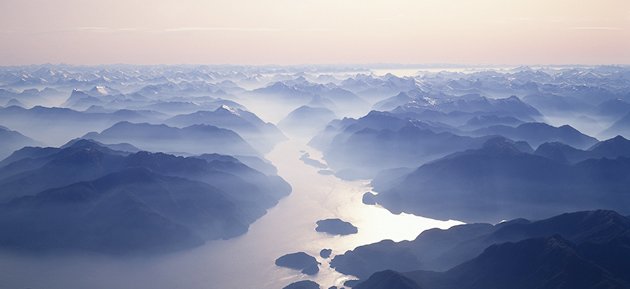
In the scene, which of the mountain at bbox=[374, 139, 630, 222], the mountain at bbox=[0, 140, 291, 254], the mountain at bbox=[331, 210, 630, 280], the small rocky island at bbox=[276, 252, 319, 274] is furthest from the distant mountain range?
the mountain at bbox=[374, 139, 630, 222]

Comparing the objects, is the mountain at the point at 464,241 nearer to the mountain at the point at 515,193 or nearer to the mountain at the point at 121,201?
the mountain at the point at 121,201

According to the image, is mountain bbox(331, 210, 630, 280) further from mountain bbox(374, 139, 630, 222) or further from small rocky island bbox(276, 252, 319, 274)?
mountain bbox(374, 139, 630, 222)

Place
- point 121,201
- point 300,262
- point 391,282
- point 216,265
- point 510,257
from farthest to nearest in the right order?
point 121,201, point 216,265, point 300,262, point 510,257, point 391,282

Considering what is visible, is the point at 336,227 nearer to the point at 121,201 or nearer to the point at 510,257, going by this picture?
the point at 121,201

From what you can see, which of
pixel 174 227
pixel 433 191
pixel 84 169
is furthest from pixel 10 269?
pixel 433 191

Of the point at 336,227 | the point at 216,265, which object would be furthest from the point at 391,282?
the point at 336,227

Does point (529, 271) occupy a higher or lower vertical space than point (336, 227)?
lower
